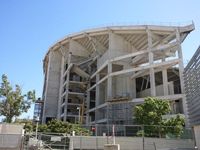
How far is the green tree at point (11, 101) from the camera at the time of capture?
1359 inches

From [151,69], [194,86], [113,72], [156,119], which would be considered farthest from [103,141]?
[113,72]

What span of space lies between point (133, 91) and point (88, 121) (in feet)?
53.7

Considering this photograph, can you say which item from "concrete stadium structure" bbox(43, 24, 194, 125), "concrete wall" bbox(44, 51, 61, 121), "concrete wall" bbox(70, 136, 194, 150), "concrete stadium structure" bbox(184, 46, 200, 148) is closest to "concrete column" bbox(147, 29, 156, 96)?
"concrete stadium structure" bbox(43, 24, 194, 125)

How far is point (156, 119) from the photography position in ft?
103

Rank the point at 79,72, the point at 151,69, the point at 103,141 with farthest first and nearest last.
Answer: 1. the point at 79,72
2. the point at 151,69
3. the point at 103,141

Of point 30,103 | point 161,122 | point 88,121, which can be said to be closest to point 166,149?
point 161,122

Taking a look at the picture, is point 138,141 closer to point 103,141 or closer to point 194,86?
point 103,141

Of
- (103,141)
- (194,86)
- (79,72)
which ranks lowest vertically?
(103,141)

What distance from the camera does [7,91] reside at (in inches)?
1396

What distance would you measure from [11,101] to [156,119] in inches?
837

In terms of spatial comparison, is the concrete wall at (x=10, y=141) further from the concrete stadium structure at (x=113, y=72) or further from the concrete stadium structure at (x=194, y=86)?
the concrete stadium structure at (x=113, y=72)

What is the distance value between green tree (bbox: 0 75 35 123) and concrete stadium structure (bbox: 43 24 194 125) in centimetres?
2043

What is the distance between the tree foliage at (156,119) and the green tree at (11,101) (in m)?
17.2

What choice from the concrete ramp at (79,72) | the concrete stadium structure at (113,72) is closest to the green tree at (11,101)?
the concrete stadium structure at (113,72)
